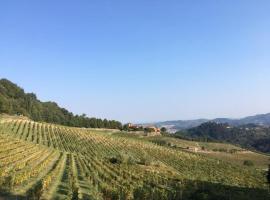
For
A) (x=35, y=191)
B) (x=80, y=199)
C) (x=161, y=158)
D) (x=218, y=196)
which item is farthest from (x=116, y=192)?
(x=161, y=158)

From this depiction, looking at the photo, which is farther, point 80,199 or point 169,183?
point 169,183

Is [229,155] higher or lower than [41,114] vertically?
lower

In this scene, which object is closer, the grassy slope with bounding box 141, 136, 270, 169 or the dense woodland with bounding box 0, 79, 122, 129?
the grassy slope with bounding box 141, 136, 270, 169

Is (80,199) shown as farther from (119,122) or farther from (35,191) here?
(119,122)

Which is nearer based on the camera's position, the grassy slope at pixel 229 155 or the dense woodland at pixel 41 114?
the grassy slope at pixel 229 155

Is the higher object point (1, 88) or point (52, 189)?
point (1, 88)

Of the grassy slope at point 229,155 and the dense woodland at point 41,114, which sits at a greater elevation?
the dense woodland at point 41,114

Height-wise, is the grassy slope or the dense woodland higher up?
the dense woodland

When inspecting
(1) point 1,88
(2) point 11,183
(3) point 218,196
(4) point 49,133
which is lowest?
(3) point 218,196

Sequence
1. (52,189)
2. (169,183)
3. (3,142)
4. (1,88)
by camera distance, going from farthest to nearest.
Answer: (1,88) < (3,142) < (169,183) < (52,189)

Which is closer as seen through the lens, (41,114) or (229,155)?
(229,155)

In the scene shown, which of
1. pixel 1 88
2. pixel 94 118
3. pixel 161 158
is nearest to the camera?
pixel 161 158

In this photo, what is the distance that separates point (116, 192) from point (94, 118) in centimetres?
16446

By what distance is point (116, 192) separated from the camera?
28.6m
